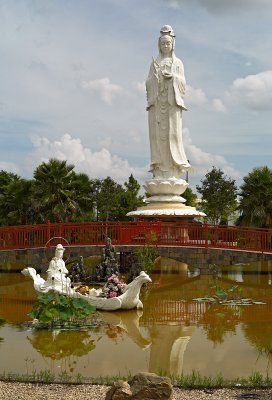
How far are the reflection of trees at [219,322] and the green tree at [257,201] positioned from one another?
11559mm

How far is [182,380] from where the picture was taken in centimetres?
668

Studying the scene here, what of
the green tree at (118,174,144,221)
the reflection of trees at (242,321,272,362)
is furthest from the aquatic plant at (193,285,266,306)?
the green tree at (118,174,144,221)

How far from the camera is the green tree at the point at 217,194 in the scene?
34.1m

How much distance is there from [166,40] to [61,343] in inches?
624

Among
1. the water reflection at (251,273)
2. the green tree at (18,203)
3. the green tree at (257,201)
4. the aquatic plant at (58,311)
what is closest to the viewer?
the aquatic plant at (58,311)

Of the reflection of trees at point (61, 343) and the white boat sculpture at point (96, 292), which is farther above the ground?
the white boat sculpture at point (96, 292)

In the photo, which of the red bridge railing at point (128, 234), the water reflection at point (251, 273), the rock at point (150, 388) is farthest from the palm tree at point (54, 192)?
the rock at point (150, 388)

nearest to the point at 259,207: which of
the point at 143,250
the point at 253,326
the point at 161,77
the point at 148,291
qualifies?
the point at 161,77

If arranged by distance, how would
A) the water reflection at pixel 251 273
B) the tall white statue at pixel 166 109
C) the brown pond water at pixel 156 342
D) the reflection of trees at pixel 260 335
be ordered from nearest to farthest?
the brown pond water at pixel 156 342 < the reflection of trees at pixel 260 335 < the water reflection at pixel 251 273 < the tall white statue at pixel 166 109

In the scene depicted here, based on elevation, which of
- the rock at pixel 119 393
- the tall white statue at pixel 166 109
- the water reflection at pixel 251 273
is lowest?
the rock at pixel 119 393

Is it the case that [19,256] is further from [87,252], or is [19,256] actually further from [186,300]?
[186,300]

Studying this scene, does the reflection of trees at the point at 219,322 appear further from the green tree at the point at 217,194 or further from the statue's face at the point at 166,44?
the green tree at the point at 217,194

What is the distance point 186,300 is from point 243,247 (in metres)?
4.52

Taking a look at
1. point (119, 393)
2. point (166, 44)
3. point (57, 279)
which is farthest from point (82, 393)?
point (166, 44)
